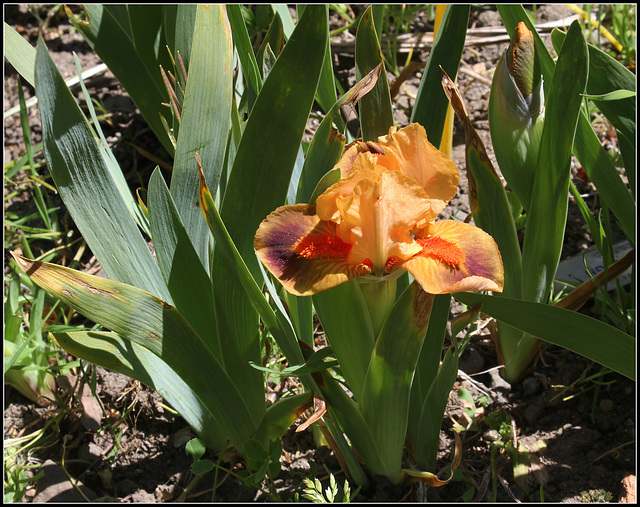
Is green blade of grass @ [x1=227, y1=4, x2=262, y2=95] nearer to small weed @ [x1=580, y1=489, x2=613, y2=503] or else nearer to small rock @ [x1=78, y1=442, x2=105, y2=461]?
small rock @ [x1=78, y1=442, x2=105, y2=461]

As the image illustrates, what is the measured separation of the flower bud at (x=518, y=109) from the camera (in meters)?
1.08

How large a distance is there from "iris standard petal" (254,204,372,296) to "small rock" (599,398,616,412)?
83 cm

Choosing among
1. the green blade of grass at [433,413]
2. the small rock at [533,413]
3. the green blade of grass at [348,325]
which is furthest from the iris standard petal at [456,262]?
the small rock at [533,413]

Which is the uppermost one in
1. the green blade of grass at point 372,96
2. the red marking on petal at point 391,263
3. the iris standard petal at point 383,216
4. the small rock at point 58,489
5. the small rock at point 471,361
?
the green blade of grass at point 372,96

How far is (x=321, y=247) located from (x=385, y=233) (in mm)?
97

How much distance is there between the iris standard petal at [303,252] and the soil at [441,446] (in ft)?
1.71

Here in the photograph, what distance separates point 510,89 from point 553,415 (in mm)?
744

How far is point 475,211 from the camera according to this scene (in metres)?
1.14

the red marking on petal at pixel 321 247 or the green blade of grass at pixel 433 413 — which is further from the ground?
the red marking on petal at pixel 321 247

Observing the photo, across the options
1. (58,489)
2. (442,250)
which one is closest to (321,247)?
(442,250)

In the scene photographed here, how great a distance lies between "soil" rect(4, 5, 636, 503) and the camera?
1.17 m

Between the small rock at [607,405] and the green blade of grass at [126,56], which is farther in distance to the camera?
the green blade of grass at [126,56]

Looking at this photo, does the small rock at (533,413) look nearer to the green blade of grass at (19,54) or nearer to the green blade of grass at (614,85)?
the green blade of grass at (614,85)

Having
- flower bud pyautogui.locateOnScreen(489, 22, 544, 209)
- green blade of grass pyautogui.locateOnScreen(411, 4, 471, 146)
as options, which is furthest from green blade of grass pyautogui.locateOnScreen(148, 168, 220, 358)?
flower bud pyautogui.locateOnScreen(489, 22, 544, 209)
